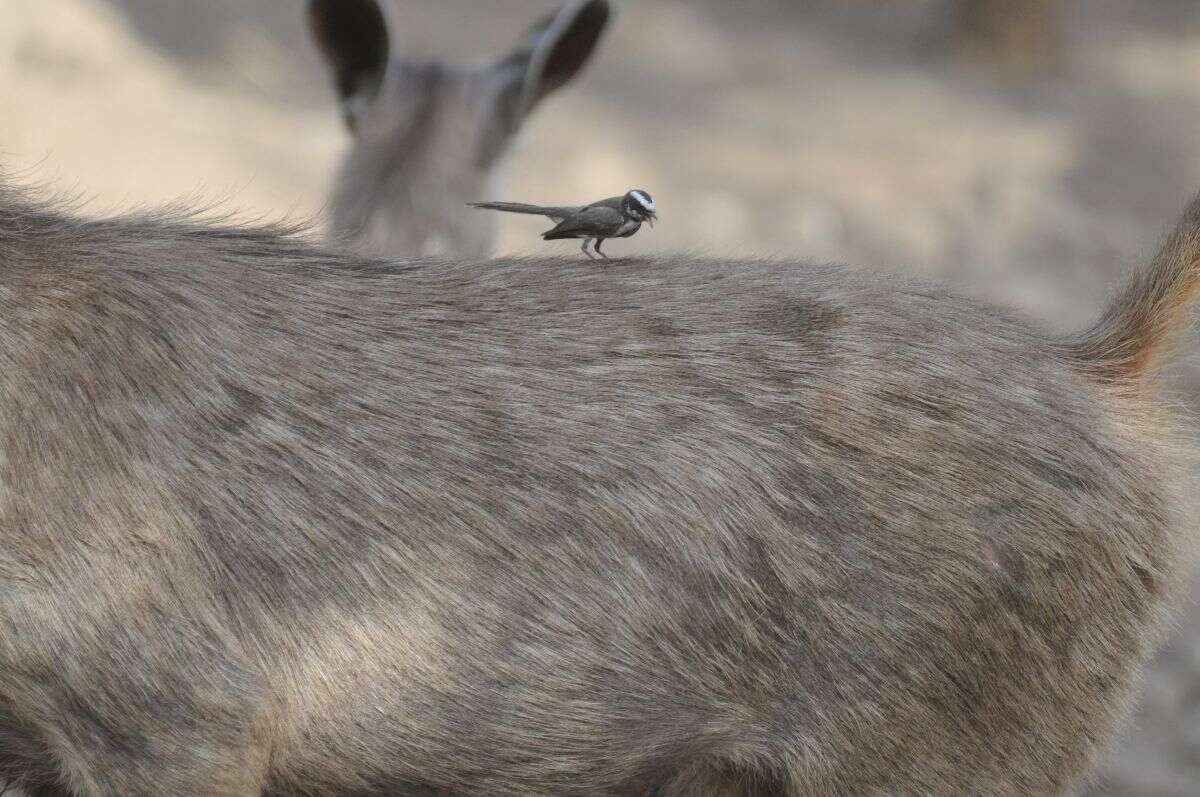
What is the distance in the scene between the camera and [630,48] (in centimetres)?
1233

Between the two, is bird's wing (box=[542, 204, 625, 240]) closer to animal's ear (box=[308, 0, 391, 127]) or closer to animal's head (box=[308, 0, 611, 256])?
animal's head (box=[308, 0, 611, 256])

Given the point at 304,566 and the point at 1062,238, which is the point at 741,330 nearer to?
the point at 304,566

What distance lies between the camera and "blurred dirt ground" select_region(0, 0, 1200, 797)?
28.0 ft

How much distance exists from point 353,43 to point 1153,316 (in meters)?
2.93

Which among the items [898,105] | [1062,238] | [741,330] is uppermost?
[898,105]

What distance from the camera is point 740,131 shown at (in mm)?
10586

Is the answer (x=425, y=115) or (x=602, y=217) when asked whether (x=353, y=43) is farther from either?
(x=602, y=217)

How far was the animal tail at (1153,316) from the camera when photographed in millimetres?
3008

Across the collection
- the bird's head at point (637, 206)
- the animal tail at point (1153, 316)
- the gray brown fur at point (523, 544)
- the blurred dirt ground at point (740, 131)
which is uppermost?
the blurred dirt ground at point (740, 131)

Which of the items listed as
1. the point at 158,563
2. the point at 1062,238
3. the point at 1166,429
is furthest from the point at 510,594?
the point at 1062,238

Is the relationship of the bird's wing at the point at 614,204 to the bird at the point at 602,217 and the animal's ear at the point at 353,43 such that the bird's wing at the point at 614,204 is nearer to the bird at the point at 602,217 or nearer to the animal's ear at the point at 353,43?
the bird at the point at 602,217

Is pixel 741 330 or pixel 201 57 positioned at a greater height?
pixel 201 57

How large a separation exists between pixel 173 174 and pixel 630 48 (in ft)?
16.9

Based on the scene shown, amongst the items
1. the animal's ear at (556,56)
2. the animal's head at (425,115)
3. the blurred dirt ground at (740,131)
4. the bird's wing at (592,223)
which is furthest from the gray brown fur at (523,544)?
the blurred dirt ground at (740,131)
